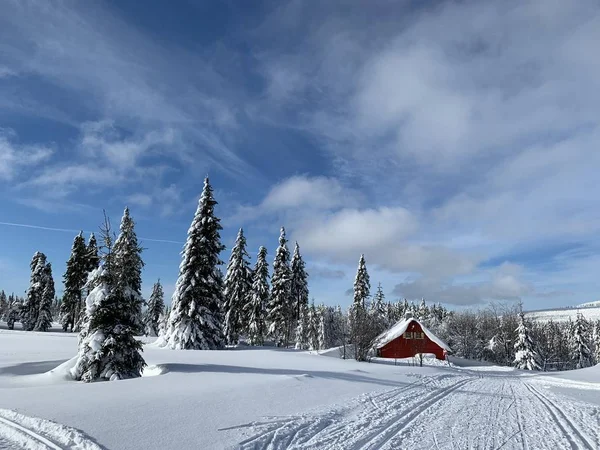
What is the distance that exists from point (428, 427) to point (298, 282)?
43.4 meters

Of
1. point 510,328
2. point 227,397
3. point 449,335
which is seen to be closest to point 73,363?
point 227,397

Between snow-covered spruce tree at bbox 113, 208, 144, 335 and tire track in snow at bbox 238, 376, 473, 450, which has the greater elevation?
snow-covered spruce tree at bbox 113, 208, 144, 335

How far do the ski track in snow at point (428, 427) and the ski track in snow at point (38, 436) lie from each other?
2.46 meters

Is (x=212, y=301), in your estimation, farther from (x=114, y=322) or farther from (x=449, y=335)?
(x=449, y=335)

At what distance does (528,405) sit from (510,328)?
7589cm

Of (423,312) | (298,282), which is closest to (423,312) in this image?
(423,312)

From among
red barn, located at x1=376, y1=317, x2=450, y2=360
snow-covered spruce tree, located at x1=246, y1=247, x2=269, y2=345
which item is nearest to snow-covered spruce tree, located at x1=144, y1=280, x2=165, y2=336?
snow-covered spruce tree, located at x1=246, y1=247, x2=269, y2=345

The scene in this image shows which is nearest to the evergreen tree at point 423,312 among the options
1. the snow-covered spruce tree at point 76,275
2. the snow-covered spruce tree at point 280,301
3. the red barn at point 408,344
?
the red barn at point 408,344

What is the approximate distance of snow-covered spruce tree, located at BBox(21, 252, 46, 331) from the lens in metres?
55.9

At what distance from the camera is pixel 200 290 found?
95.3 feet

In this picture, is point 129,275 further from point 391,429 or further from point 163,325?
point 163,325

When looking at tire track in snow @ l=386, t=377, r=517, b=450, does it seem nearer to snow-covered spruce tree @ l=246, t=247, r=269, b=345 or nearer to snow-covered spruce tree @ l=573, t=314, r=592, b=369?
snow-covered spruce tree @ l=246, t=247, r=269, b=345

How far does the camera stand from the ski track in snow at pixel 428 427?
7.09m

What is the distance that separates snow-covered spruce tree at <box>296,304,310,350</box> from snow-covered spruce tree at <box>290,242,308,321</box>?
1392 mm
